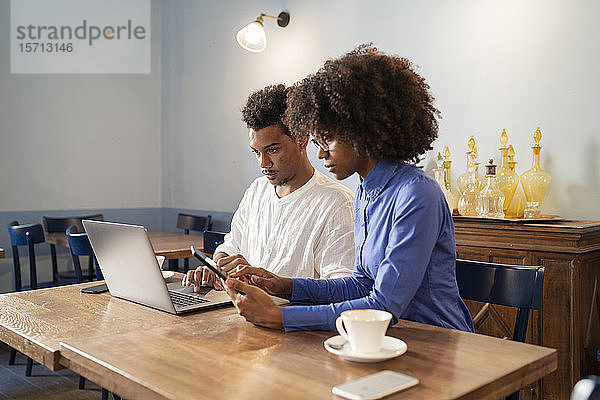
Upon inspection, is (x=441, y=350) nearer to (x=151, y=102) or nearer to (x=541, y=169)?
(x=541, y=169)

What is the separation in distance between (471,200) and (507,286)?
1.40 m

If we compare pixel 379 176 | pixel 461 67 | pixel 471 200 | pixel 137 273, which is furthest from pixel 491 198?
pixel 137 273

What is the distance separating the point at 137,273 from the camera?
163cm

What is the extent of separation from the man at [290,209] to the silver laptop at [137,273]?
272 mm

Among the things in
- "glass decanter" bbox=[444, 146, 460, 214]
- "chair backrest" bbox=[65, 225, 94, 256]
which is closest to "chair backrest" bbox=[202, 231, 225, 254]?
"chair backrest" bbox=[65, 225, 94, 256]

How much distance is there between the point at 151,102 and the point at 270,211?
3.59m

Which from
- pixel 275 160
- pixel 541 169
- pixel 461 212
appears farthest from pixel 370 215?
pixel 541 169

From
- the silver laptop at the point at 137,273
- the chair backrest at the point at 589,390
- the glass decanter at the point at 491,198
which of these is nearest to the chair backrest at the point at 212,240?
the silver laptop at the point at 137,273

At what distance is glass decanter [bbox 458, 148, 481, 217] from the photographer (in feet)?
9.52

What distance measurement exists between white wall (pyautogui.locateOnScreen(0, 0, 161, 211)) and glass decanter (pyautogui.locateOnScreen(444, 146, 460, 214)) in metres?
3.00

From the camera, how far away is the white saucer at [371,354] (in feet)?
3.45

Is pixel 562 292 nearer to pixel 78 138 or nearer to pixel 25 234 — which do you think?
pixel 25 234

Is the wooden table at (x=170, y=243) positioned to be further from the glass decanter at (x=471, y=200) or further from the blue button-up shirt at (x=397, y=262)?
the blue button-up shirt at (x=397, y=262)

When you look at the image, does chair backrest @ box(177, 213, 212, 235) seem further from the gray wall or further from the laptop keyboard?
the laptop keyboard
